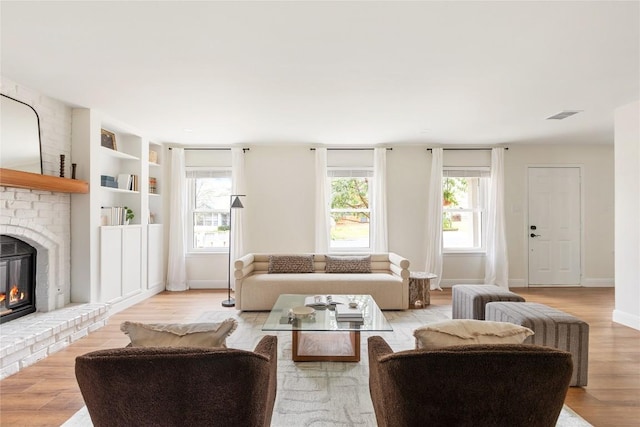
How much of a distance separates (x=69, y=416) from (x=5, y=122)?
102 inches

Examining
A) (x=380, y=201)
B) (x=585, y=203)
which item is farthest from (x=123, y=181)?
(x=585, y=203)

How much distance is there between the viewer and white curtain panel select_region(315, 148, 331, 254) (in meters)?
5.93

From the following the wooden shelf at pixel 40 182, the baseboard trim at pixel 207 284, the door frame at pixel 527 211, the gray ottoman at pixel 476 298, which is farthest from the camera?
the door frame at pixel 527 211

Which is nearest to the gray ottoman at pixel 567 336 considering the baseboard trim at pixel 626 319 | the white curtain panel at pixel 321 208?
the baseboard trim at pixel 626 319

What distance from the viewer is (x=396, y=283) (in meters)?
4.52

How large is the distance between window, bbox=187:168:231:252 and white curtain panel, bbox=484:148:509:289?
443 cm

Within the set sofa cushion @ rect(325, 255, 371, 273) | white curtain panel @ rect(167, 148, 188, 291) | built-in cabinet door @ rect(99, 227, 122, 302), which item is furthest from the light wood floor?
sofa cushion @ rect(325, 255, 371, 273)

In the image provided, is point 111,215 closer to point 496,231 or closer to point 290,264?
point 290,264

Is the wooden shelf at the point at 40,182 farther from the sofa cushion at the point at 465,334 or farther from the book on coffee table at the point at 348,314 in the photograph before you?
the sofa cushion at the point at 465,334

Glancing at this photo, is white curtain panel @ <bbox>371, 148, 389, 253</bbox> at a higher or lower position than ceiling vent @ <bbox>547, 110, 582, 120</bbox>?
lower

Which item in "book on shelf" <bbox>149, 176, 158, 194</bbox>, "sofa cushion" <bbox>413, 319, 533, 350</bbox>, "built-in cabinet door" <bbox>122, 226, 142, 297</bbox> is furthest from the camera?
"book on shelf" <bbox>149, 176, 158, 194</bbox>

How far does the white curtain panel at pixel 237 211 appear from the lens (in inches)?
232

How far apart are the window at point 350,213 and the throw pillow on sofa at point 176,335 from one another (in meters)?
4.59

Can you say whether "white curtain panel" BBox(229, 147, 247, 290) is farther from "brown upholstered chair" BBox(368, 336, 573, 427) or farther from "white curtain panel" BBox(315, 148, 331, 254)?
"brown upholstered chair" BBox(368, 336, 573, 427)
